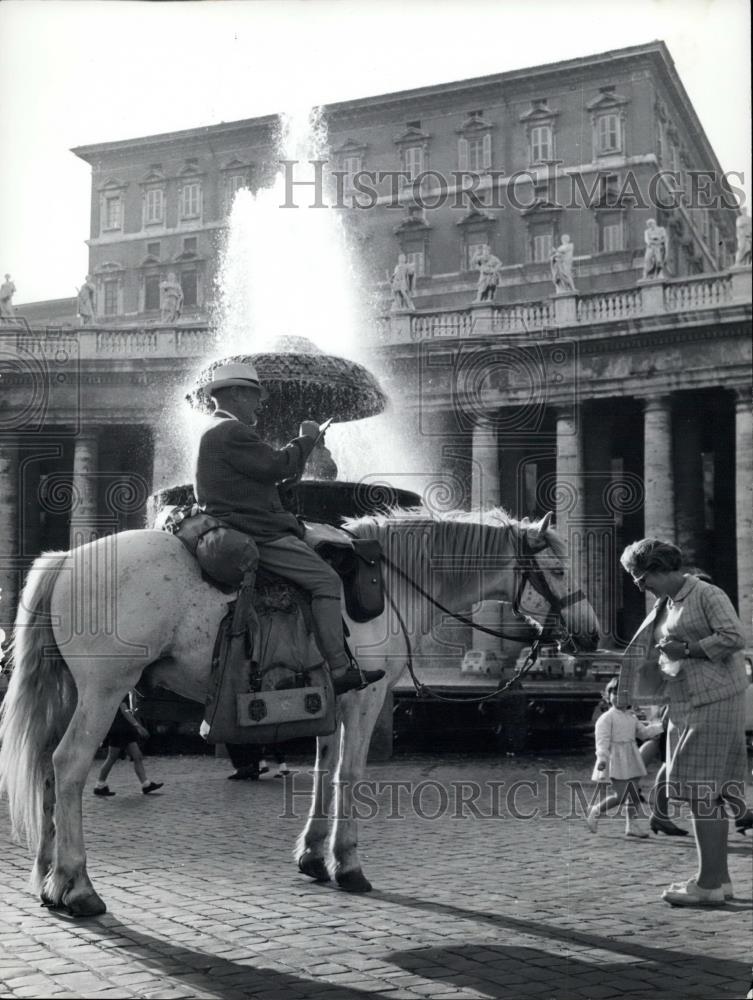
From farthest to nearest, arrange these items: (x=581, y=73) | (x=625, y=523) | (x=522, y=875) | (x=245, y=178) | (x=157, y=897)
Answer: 1. (x=581, y=73)
2. (x=245, y=178)
3. (x=625, y=523)
4. (x=522, y=875)
5. (x=157, y=897)

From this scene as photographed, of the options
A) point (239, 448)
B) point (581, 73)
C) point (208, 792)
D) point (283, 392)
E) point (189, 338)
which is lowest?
point (208, 792)

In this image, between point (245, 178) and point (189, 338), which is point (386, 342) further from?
point (245, 178)

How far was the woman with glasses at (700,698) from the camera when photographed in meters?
6.59

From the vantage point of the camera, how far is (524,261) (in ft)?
156

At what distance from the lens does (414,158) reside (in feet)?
159

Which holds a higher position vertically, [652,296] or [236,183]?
[236,183]

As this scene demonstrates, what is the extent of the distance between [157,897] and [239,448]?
2.60 metres

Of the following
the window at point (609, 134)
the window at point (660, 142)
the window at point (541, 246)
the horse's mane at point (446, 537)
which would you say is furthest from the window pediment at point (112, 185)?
the horse's mane at point (446, 537)

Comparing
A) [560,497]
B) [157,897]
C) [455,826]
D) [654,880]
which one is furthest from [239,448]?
[560,497]

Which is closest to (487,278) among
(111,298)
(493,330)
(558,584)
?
(493,330)

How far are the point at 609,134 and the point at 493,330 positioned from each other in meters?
16.1

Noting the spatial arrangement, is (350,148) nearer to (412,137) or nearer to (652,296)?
(412,137)

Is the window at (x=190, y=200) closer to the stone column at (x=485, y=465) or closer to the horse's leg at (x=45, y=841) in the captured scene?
the stone column at (x=485, y=465)

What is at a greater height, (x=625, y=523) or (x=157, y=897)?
(x=625, y=523)
